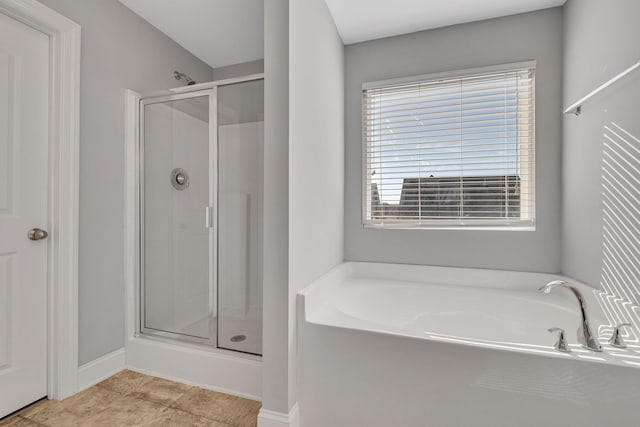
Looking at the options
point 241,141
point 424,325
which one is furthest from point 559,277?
point 241,141

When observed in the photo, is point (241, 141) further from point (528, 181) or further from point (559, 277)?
point (559, 277)

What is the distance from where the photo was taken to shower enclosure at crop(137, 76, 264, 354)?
1.96m

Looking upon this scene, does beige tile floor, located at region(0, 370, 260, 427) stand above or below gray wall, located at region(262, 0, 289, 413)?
below

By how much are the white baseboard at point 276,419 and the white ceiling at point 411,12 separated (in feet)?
7.80

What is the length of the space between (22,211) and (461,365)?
2.23 metres

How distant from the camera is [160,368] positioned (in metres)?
2.02

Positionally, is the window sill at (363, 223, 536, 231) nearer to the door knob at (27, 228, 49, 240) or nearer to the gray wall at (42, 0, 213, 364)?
the gray wall at (42, 0, 213, 364)

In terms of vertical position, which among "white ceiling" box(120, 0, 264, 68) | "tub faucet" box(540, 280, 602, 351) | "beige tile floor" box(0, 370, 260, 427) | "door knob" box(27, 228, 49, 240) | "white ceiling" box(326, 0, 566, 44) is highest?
"white ceiling" box(120, 0, 264, 68)

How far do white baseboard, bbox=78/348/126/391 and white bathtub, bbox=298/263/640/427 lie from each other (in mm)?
1305

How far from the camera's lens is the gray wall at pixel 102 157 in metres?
1.89

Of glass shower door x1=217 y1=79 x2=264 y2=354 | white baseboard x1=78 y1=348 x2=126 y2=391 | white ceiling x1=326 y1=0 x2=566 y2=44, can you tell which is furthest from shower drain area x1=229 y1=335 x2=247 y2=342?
white ceiling x1=326 y1=0 x2=566 y2=44

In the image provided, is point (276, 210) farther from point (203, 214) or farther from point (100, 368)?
point (100, 368)

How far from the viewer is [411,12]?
2139 millimetres

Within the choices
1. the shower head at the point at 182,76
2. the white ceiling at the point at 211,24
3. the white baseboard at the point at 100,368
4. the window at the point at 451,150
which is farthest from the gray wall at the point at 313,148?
the white baseboard at the point at 100,368
